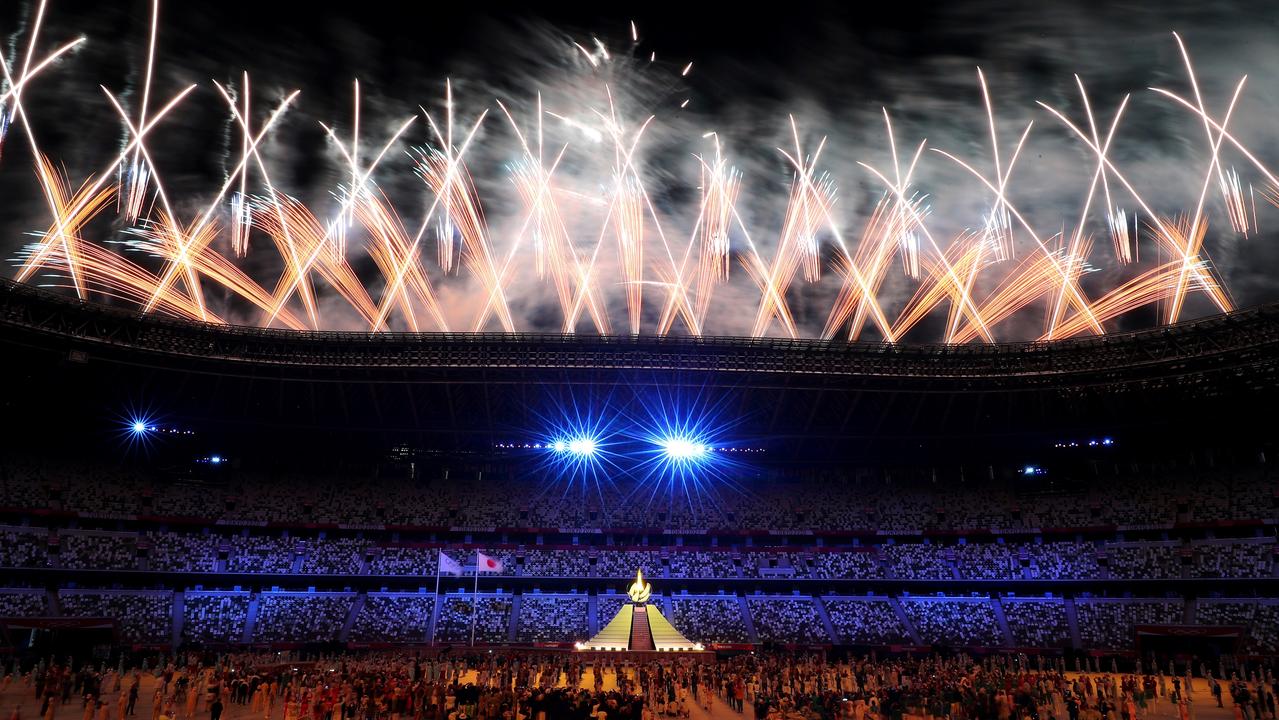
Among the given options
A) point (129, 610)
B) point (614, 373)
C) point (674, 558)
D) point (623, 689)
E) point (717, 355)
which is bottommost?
point (623, 689)

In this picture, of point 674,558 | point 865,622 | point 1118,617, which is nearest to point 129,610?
point 674,558

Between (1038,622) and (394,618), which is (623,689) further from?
(1038,622)

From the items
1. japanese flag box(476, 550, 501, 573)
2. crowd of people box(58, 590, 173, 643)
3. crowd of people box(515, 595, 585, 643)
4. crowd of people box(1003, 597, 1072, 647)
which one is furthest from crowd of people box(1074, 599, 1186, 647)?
crowd of people box(58, 590, 173, 643)

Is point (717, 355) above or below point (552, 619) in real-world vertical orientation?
above

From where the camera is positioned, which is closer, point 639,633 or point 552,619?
point 639,633

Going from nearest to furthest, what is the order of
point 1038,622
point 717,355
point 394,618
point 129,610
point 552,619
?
point 717,355 → point 129,610 → point 394,618 → point 1038,622 → point 552,619

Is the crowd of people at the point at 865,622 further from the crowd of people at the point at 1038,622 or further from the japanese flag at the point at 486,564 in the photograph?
the japanese flag at the point at 486,564

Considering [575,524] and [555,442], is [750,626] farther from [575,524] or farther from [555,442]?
[555,442]

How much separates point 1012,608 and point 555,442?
30197 mm

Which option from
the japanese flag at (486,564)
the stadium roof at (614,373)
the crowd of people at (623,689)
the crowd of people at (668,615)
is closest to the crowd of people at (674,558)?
the crowd of people at (668,615)

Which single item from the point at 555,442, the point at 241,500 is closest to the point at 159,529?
the point at 241,500

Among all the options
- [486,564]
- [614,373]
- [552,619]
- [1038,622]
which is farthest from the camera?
[552,619]

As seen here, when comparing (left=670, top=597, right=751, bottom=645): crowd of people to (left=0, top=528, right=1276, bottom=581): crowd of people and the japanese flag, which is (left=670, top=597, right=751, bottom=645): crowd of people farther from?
the japanese flag

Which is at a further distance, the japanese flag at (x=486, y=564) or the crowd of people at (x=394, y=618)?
the crowd of people at (x=394, y=618)
